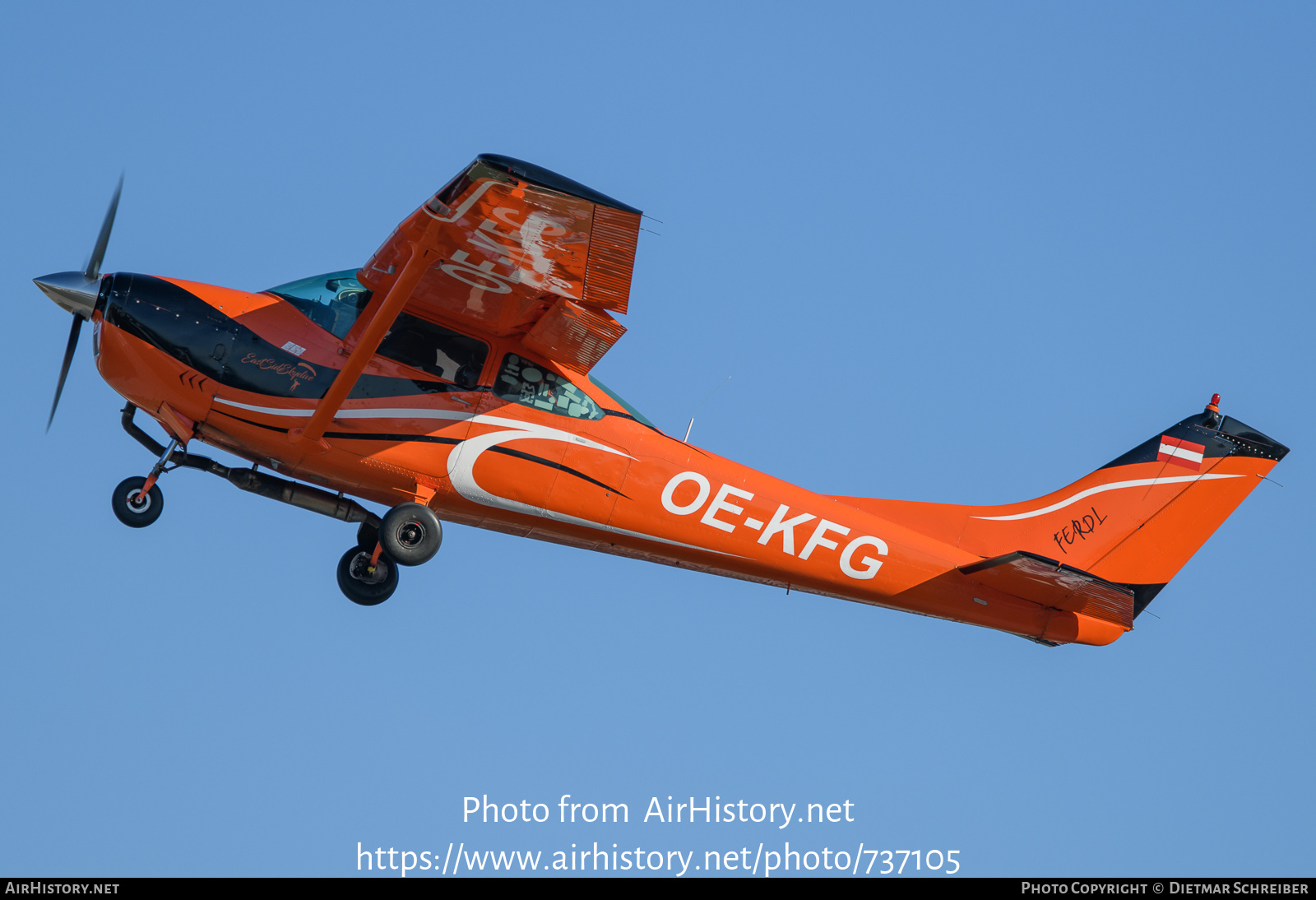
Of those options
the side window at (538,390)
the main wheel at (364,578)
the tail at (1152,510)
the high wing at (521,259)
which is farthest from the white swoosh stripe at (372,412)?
the tail at (1152,510)

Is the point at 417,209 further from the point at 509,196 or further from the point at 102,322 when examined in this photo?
the point at 102,322

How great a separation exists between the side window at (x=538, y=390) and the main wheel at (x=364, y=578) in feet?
6.69

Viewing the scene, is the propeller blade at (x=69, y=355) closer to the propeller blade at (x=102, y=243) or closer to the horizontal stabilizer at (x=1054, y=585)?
the propeller blade at (x=102, y=243)

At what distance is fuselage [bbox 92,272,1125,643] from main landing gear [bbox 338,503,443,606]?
24cm

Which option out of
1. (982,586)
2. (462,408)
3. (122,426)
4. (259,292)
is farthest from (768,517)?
(122,426)

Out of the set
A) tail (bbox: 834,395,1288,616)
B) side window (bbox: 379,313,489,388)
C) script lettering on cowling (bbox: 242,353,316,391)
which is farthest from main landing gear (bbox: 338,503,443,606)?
tail (bbox: 834,395,1288,616)

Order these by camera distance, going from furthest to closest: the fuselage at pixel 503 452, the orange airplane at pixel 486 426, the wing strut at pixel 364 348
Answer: the fuselage at pixel 503 452
the orange airplane at pixel 486 426
the wing strut at pixel 364 348

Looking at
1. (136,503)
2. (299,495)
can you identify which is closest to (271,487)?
(299,495)

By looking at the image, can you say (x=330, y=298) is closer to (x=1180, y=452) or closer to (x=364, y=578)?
(x=364, y=578)

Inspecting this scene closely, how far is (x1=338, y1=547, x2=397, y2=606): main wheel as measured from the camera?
1215 cm

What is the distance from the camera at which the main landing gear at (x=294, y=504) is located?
11109 mm

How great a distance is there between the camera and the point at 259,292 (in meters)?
11.3

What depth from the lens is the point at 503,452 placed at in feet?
37.5

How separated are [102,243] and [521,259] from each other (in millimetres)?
3783
